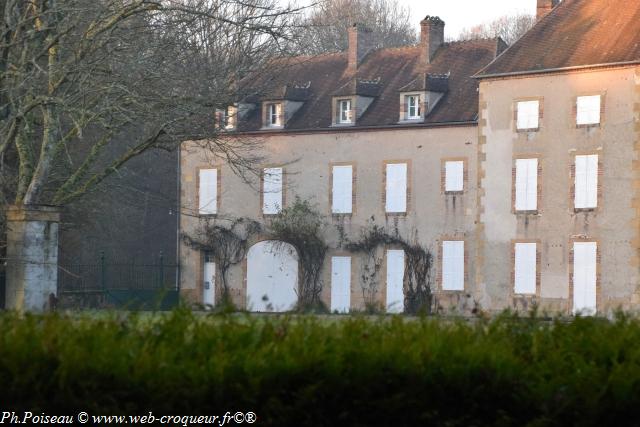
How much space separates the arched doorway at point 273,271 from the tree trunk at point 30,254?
71.8 ft

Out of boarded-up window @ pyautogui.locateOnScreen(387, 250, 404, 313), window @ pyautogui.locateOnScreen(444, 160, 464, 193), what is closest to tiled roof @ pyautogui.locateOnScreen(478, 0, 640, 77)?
window @ pyautogui.locateOnScreen(444, 160, 464, 193)

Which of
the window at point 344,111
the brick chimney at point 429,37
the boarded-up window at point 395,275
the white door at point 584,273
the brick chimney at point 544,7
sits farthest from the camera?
the brick chimney at point 429,37

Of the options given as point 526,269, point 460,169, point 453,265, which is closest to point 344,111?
point 460,169

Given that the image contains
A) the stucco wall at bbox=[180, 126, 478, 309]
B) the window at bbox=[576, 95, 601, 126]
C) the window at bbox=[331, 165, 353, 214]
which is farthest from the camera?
the window at bbox=[331, 165, 353, 214]

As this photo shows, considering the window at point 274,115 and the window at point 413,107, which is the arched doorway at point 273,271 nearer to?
the window at point 274,115

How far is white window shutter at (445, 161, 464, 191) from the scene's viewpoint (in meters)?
40.0

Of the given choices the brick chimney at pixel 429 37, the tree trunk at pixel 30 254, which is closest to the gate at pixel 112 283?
the tree trunk at pixel 30 254

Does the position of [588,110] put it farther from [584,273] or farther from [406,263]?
[406,263]

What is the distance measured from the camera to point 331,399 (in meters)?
6.52

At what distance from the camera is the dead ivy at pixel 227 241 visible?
1724 inches

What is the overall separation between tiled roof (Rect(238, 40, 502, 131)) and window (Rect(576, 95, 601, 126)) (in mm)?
3809

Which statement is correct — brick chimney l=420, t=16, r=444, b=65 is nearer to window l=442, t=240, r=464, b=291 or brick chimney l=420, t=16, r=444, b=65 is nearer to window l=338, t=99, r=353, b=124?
window l=338, t=99, r=353, b=124

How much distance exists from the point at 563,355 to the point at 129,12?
16207 mm

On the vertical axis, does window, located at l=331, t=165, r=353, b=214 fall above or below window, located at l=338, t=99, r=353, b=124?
below
